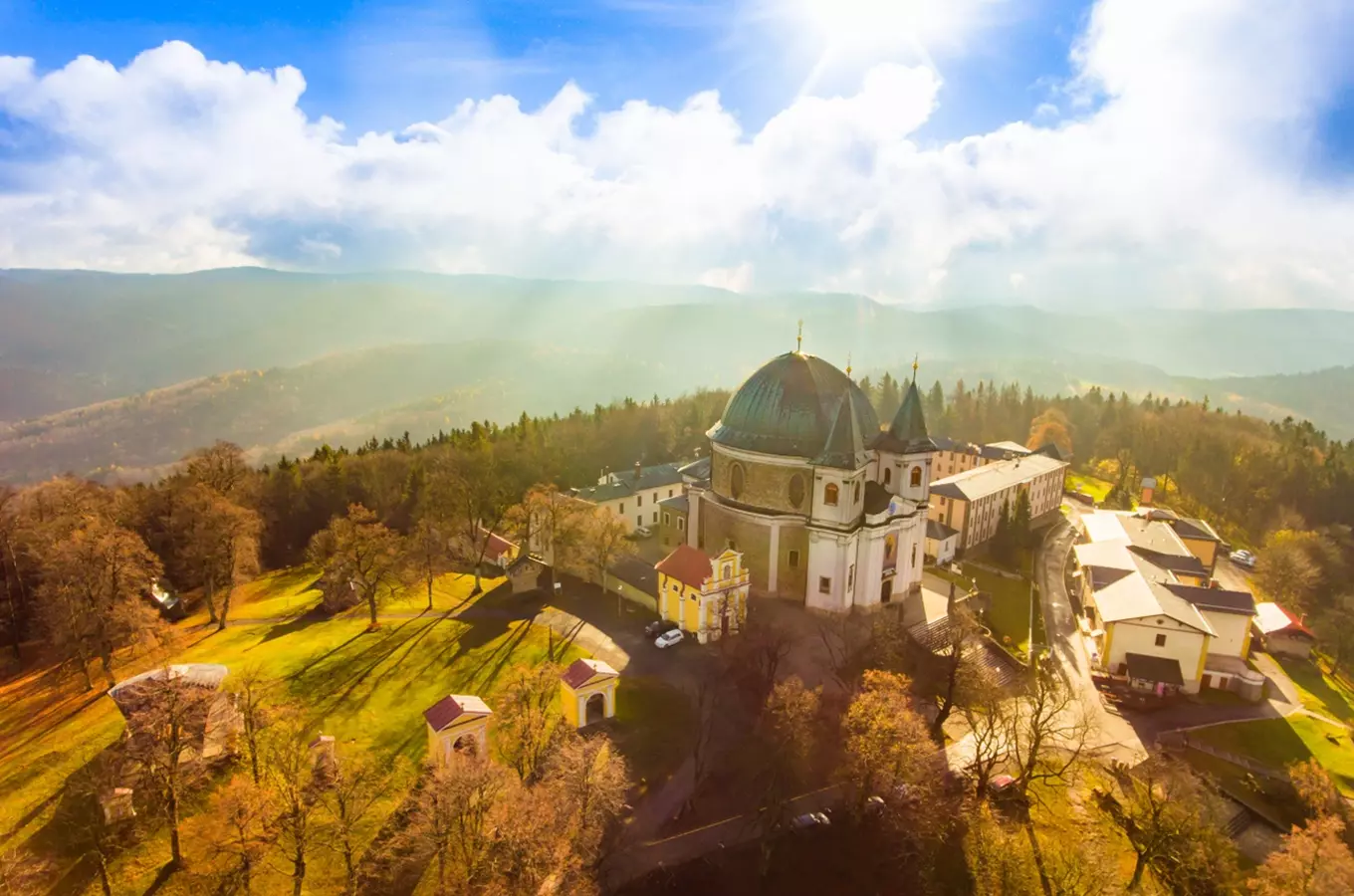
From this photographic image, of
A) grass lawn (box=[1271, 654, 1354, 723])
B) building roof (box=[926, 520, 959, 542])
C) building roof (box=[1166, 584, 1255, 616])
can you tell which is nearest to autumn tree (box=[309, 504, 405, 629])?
building roof (box=[926, 520, 959, 542])

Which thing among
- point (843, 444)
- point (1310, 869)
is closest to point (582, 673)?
point (843, 444)

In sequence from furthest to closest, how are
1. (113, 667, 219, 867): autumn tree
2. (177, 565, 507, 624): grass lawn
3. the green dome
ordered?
(177, 565, 507, 624): grass lawn
the green dome
(113, 667, 219, 867): autumn tree

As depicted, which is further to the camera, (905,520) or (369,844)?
(905,520)

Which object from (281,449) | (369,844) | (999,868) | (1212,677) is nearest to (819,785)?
(999,868)

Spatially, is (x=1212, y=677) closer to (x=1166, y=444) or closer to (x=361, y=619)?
(x=361, y=619)

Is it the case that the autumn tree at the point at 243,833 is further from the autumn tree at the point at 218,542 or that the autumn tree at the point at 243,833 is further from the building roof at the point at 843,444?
the building roof at the point at 843,444

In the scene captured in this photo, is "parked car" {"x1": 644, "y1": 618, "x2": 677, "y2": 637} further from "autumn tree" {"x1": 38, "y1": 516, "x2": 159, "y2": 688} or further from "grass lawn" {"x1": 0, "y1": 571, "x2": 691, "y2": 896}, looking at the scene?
"autumn tree" {"x1": 38, "y1": 516, "x2": 159, "y2": 688}
